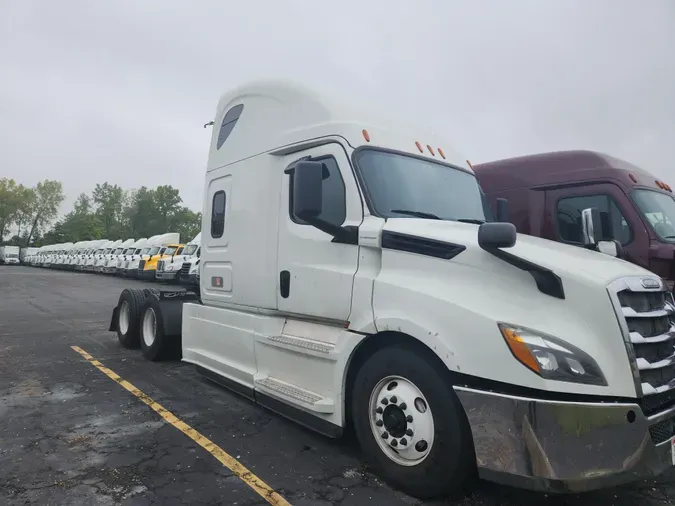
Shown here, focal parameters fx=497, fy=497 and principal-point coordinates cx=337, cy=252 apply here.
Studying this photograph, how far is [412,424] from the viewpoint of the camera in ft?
10.6

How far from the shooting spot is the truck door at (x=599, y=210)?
21.8 feet

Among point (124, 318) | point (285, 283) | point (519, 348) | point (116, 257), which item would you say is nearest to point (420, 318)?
point (519, 348)

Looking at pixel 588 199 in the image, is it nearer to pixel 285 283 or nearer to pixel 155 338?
pixel 285 283

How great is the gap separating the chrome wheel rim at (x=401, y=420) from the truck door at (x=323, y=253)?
697 mm

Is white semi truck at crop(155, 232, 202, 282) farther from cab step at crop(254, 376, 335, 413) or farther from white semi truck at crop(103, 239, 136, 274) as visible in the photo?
cab step at crop(254, 376, 335, 413)

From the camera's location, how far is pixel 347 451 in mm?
4117

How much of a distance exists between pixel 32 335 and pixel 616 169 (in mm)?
10570

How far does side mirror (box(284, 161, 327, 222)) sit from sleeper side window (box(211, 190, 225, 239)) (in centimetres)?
210

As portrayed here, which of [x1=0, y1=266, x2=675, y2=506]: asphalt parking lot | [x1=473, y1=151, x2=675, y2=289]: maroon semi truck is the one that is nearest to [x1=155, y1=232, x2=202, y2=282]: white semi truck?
[x1=0, y1=266, x2=675, y2=506]: asphalt parking lot

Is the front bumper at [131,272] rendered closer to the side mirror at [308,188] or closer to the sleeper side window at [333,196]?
the sleeper side window at [333,196]

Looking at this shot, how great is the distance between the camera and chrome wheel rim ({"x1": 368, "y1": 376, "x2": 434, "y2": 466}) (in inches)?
125

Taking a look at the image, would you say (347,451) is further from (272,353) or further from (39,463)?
(39,463)

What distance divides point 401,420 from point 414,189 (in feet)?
5.95

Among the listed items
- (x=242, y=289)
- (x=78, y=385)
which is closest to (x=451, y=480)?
(x=242, y=289)
